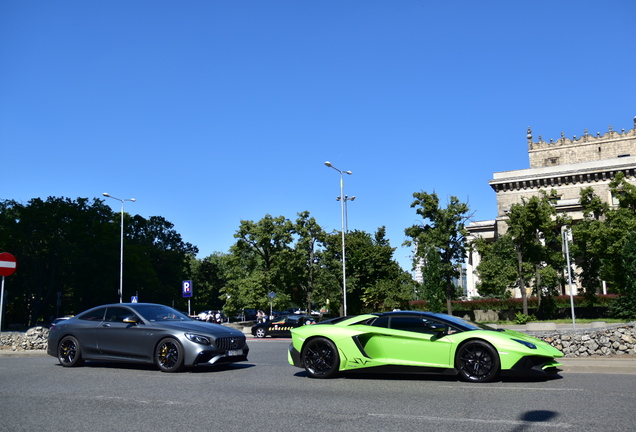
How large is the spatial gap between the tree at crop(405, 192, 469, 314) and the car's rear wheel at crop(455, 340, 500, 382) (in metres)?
38.3

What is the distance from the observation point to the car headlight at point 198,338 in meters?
11.6

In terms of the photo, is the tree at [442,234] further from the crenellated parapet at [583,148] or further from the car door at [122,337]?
the crenellated parapet at [583,148]

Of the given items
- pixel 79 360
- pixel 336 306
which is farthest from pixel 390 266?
pixel 79 360

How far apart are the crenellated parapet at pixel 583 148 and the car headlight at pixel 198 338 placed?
88138 mm

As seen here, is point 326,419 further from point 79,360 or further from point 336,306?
point 336,306

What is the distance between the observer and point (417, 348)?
10.3 meters

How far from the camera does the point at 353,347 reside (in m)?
10.7

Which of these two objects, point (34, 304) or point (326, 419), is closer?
point (326, 419)

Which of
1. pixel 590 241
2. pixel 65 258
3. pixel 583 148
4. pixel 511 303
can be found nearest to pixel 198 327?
pixel 590 241

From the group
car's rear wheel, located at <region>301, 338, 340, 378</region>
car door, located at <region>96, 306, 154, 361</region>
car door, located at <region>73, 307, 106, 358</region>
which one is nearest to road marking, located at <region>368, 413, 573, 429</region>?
car's rear wheel, located at <region>301, 338, 340, 378</region>

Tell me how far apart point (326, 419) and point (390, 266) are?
151ft

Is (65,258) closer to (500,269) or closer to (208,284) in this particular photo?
(500,269)

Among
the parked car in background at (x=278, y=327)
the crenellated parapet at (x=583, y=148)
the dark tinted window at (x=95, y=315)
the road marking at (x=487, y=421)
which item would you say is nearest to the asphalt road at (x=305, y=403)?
the road marking at (x=487, y=421)

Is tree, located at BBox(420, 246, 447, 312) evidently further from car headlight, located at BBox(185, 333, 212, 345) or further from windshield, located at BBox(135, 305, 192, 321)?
car headlight, located at BBox(185, 333, 212, 345)
